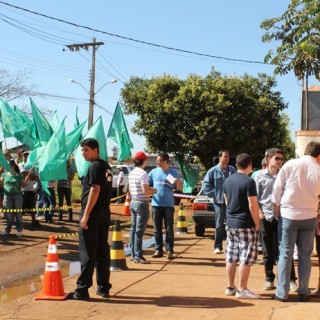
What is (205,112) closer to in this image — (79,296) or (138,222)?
(138,222)

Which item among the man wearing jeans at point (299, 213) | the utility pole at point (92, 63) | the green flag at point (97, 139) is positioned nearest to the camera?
the man wearing jeans at point (299, 213)

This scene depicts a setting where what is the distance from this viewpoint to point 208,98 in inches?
981

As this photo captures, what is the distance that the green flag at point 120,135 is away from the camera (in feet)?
48.5

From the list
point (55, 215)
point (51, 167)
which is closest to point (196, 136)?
point (55, 215)

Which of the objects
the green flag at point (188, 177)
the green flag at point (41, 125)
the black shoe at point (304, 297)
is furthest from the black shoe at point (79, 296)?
the green flag at point (188, 177)

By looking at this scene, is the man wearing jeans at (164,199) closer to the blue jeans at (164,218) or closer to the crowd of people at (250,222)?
the blue jeans at (164,218)

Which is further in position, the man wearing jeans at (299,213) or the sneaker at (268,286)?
the sneaker at (268,286)

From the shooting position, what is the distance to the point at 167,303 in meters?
6.61

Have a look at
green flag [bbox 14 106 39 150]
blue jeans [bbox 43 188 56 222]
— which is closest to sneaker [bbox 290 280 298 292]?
blue jeans [bbox 43 188 56 222]

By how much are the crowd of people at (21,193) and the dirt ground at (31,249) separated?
1.05 ft

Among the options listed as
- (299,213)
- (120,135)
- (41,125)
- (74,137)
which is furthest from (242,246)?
(120,135)

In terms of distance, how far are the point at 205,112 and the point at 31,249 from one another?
50.2ft

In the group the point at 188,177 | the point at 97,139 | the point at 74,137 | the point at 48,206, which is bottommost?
the point at 48,206

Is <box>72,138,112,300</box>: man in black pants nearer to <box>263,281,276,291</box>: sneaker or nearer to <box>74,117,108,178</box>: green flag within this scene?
<box>263,281,276,291</box>: sneaker
